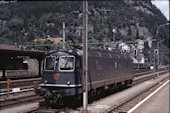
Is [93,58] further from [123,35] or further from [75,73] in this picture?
[123,35]

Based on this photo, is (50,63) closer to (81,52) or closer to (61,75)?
(61,75)

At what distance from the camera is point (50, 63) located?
14750mm

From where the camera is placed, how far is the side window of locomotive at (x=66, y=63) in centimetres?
1411

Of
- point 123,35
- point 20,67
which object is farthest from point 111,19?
point 20,67

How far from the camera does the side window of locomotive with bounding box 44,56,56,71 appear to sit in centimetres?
1453

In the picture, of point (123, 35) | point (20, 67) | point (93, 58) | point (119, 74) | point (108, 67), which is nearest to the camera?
point (93, 58)

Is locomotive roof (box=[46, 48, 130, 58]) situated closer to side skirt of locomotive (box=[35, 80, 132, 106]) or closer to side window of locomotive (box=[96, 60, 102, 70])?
side window of locomotive (box=[96, 60, 102, 70])

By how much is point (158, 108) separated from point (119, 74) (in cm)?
783

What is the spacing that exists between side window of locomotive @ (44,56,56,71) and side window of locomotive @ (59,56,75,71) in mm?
489

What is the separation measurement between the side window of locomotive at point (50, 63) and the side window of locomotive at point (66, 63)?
49 cm

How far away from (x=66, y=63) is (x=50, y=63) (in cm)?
112

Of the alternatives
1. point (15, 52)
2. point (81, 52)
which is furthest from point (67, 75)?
point (15, 52)

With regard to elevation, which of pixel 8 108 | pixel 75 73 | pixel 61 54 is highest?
pixel 61 54

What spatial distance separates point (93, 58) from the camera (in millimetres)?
15883
